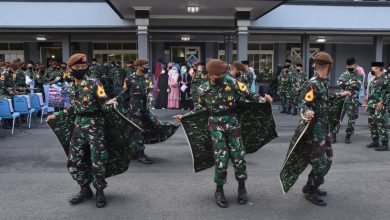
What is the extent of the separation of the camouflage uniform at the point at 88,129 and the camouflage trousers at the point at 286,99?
1024 centimetres

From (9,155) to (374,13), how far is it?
15716mm

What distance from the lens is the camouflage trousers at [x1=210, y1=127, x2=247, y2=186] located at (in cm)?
496

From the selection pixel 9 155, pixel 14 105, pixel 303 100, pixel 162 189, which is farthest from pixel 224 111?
pixel 14 105

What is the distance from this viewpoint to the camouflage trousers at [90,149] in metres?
4.95

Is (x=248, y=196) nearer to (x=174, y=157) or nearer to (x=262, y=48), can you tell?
(x=174, y=157)

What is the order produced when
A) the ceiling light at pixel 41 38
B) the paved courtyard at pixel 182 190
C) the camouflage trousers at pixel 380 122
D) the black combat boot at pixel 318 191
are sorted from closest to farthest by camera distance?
the paved courtyard at pixel 182 190 < the black combat boot at pixel 318 191 < the camouflage trousers at pixel 380 122 < the ceiling light at pixel 41 38

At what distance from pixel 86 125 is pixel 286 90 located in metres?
10.6

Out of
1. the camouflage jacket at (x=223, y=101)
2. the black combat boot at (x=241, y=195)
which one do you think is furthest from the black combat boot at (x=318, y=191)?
the camouflage jacket at (x=223, y=101)

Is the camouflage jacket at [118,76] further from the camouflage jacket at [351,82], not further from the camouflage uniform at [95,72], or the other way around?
the camouflage jacket at [351,82]

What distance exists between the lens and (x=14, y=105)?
1032 cm

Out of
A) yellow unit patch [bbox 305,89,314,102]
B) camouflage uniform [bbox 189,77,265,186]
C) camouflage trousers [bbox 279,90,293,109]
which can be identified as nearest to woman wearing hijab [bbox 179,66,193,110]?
camouflage trousers [bbox 279,90,293,109]

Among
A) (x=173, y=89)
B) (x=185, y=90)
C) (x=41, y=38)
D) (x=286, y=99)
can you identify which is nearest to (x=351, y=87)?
(x=286, y=99)

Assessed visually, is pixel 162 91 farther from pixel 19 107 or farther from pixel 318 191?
pixel 318 191

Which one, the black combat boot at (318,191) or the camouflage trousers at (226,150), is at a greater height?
the camouflage trousers at (226,150)
